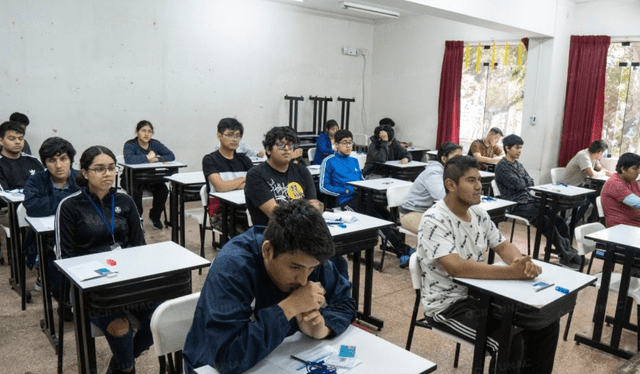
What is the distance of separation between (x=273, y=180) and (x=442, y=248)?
1526 millimetres

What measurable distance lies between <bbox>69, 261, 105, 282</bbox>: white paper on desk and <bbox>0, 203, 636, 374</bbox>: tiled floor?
766 millimetres

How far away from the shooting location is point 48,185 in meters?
3.55

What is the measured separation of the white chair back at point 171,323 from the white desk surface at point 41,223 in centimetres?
157

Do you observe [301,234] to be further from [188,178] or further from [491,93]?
[491,93]

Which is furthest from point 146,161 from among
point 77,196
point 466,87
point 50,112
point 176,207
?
point 466,87

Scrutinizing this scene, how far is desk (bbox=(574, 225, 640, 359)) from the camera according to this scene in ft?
10.2

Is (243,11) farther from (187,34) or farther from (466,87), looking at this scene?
(466,87)

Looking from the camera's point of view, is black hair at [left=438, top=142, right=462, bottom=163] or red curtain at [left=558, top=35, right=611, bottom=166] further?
red curtain at [left=558, top=35, right=611, bottom=166]

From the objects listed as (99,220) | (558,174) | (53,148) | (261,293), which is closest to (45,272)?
(99,220)

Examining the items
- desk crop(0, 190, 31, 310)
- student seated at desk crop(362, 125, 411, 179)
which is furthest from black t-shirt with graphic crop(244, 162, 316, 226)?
student seated at desk crop(362, 125, 411, 179)

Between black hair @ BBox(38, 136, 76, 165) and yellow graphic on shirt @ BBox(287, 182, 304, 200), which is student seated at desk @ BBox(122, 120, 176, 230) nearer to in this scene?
black hair @ BBox(38, 136, 76, 165)

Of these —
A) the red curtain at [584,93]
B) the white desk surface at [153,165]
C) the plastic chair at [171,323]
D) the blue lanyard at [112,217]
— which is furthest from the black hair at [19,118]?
the red curtain at [584,93]

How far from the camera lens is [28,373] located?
2.79m

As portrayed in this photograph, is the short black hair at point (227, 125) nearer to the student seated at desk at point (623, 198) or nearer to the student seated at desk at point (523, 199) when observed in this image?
the student seated at desk at point (523, 199)
